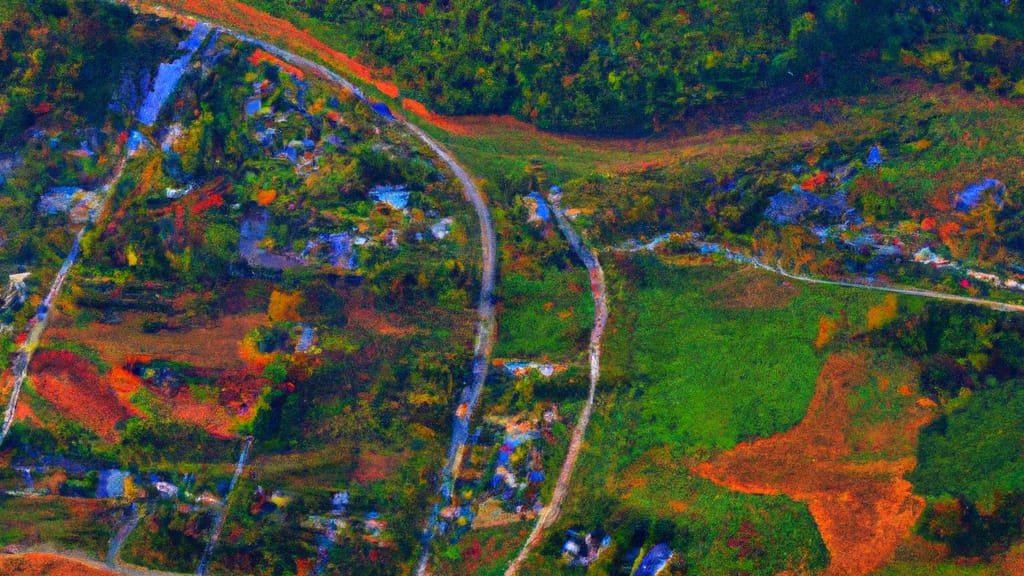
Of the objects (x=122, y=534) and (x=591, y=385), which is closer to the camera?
(x=122, y=534)

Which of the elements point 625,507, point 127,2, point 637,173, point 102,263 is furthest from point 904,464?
point 127,2

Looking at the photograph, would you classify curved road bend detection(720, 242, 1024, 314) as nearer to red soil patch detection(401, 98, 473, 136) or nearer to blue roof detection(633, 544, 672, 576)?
blue roof detection(633, 544, 672, 576)

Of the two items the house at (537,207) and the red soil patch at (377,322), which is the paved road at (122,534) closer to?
the red soil patch at (377,322)

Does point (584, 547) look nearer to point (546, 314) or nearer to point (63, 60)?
point (546, 314)

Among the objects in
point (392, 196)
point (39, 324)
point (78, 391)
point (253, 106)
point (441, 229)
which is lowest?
point (78, 391)

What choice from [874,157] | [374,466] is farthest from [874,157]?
[374,466]
